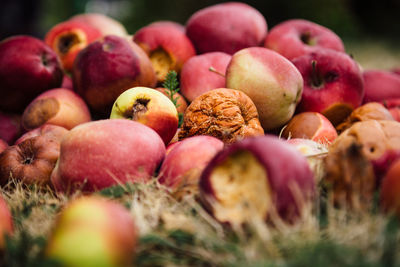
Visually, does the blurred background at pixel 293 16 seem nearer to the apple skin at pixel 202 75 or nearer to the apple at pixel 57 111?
the apple at pixel 57 111

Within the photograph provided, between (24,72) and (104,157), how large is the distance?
921mm

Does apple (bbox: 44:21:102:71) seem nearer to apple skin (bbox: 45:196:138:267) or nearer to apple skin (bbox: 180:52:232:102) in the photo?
apple skin (bbox: 180:52:232:102)

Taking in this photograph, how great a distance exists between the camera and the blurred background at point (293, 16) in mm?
4660

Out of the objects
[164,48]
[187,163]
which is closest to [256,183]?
[187,163]

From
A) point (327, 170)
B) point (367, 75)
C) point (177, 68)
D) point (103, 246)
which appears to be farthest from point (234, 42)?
point (103, 246)

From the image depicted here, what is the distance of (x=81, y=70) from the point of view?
5.69ft

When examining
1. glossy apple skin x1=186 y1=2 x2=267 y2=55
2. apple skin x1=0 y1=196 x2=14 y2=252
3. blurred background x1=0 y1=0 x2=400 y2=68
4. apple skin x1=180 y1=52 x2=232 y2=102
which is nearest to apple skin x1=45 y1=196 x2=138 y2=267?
apple skin x1=0 y1=196 x2=14 y2=252

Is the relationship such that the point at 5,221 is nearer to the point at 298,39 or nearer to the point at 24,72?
the point at 24,72

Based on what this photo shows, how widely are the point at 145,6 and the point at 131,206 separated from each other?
6.30m

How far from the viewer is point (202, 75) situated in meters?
1.85

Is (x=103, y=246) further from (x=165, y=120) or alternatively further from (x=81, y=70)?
(x=81, y=70)

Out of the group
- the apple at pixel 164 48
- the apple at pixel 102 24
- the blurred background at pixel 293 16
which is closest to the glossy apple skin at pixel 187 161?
the apple at pixel 164 48

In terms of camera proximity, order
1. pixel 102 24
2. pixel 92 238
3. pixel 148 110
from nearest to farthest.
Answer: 1. pixel 92 238
2. pixel 148 110
3. pixel 102 24

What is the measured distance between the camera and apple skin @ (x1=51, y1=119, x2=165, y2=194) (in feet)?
3.86
